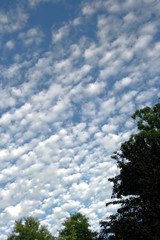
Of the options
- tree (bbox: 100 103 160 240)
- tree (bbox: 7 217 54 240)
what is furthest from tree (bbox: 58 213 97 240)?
tree (bbox: 100 103 160 240)

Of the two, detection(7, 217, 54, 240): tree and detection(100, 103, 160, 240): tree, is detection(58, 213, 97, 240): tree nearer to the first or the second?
detection(7, 217, 54, 240): tree

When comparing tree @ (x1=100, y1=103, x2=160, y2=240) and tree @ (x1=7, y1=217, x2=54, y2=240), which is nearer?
tree @ (x1=100, y1=103, x2=160, y2=240)

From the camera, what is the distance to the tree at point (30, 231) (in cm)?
3400

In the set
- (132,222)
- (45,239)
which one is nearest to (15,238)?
(45,239)

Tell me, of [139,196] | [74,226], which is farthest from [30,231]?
[139,196]

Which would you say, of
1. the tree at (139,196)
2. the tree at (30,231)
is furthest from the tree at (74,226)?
the tree at (139,196)

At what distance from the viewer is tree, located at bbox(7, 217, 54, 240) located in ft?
112

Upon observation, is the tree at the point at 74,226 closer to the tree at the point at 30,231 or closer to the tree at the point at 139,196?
the tree at the point at 30,231

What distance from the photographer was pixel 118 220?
11.1 meters

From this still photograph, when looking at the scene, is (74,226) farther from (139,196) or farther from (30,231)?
(139,196)

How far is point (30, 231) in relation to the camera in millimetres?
34875

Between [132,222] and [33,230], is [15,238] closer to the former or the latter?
[33,230]

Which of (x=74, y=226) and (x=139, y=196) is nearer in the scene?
(x=139, y=196)

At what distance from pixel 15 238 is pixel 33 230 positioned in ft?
11.1
